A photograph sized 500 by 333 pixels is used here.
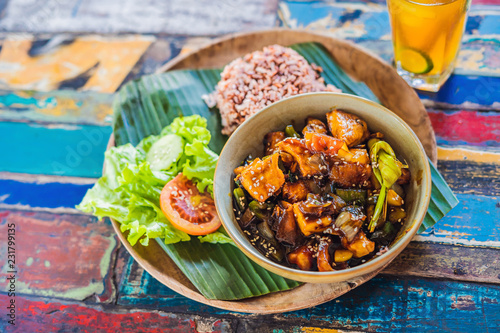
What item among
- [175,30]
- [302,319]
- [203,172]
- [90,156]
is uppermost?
[175,30]

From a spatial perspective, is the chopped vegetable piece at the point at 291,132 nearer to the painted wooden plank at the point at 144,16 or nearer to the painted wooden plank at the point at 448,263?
the painted wooden plank at the point at 448,263

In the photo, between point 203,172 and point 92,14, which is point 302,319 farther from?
point 92,14

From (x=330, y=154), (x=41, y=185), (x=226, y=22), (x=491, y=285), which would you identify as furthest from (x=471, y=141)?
(x=41, y=185)

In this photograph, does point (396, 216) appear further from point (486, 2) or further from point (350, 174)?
point (486, 2)

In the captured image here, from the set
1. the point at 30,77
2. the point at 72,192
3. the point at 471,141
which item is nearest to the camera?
the point at 471,141

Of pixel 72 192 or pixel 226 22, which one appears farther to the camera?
pixel 226 22

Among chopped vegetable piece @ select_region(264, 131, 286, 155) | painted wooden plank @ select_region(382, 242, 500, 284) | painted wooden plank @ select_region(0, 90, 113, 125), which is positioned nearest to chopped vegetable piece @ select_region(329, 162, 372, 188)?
chopped vegetable piece @ select_region(264, 131, 286, 155)

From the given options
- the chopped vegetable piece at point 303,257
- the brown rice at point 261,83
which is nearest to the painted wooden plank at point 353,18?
the brown rice at point 261,83

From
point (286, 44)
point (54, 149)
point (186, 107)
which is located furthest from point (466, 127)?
point (54, 149)
